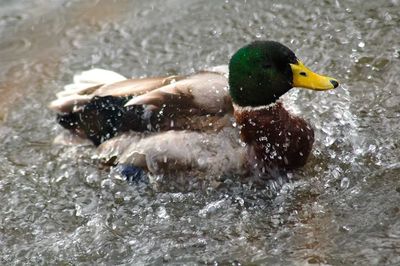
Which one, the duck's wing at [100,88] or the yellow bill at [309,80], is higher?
the yellow bill at [309,80]

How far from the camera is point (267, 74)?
16.4 feet

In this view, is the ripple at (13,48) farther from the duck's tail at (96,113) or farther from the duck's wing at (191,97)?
the duck's wing at (191,97)

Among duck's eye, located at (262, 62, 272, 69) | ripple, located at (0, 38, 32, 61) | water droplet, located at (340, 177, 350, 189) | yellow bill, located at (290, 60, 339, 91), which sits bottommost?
water droplet, located at (340, 177, 350, 189)

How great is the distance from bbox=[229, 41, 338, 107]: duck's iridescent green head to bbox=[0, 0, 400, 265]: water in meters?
0.56

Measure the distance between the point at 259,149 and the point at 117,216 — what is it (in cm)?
100

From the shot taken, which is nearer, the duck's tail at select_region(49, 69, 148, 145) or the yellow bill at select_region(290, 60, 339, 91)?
the yellow bill at select_region(290, 60, 339, 91)

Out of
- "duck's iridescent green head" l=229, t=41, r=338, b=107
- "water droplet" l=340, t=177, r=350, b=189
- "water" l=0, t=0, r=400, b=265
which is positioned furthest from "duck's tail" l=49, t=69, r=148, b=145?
"water droplet" l=340, t=177, r=350, b=189

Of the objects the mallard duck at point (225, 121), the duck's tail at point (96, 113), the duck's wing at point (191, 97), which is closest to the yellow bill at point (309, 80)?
the mallard duck at point (225, 121)

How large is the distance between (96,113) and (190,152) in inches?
31.9

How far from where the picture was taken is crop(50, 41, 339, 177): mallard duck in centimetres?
500

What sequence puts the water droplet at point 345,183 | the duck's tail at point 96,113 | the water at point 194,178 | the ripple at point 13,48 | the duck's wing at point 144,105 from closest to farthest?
the water at point 194,178
the water droplet at point 345,183
the duck's wing at point 144,105
the duck's tail at point 96,113
the ripple at point 13,48

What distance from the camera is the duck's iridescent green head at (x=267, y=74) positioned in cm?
498

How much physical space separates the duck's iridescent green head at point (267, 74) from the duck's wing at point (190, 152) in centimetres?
28

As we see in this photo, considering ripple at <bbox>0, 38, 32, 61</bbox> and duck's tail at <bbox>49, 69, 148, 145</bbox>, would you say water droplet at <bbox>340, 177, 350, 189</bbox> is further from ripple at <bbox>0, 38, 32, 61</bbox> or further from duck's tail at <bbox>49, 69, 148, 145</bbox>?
ripple at <bbox>0, 38, 32, 61</bbox>
